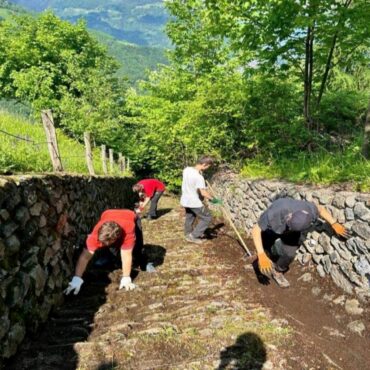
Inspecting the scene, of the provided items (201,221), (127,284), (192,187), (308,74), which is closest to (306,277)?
(127,284)

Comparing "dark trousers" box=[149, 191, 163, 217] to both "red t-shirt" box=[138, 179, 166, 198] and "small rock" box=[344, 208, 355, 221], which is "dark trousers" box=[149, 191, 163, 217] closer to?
"red t-shirt" box=[138, 179, 166, 198]

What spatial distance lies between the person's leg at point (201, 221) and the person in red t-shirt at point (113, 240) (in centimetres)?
309

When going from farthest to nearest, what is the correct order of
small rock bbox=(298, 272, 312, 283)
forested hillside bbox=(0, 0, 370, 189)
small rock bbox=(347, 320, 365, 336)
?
forested hillside bbox=(0, 0, 370, 189) < small rock bbox=(298, 272, 312, 283) < small rock bbox=(347, 320, 365, 336)

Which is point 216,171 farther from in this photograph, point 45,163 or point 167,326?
point 167,326

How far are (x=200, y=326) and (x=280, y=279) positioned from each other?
1967 mm

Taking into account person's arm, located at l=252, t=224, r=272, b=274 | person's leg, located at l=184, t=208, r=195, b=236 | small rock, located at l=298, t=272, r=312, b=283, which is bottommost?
person's leg, located at l=184, t=208, r=195, b=236

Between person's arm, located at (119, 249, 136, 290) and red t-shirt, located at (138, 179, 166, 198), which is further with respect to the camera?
red t-shirt, located at (138, 179, 166, 198)

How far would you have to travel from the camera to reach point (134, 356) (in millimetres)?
3383

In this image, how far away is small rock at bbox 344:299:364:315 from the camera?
4332 millimetres

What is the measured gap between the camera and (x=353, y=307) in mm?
4402

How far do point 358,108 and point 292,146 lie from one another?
436cm

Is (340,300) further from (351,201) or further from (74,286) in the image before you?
(74,286)

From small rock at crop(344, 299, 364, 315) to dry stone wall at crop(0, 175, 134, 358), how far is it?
3519 millimetres

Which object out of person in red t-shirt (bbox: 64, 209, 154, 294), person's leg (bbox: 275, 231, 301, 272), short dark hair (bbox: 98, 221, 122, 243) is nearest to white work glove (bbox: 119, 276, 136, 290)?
person in red t-shirt (bbox: 64, 209, 154, 294)
